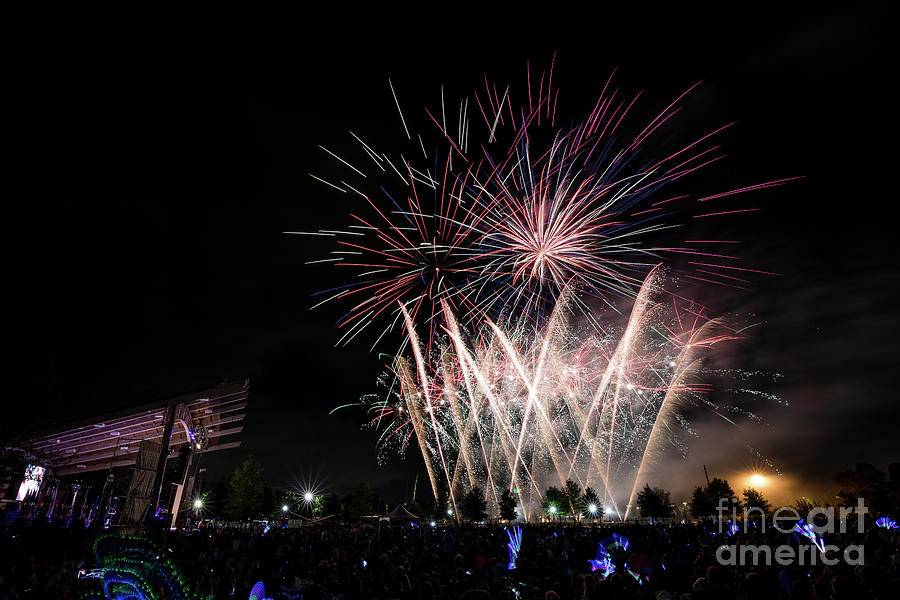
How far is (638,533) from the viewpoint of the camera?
20625mm

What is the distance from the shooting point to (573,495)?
69.3 m

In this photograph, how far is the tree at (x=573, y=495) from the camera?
220 feet

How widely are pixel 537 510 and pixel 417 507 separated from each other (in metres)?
22.0

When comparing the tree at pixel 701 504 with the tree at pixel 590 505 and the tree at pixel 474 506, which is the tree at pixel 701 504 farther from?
the tree at pixel 474 506

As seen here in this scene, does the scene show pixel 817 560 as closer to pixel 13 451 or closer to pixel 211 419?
pixel 211 419

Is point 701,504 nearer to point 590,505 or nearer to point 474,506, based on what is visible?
point 590,505

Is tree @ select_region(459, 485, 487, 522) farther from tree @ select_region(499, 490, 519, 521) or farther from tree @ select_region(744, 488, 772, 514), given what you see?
tree @ select_region(744, 488, 772, 514)

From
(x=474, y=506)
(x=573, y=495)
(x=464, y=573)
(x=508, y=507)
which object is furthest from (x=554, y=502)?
(x=464, y=573)

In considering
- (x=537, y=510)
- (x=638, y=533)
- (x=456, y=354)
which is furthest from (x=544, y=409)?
(x=537, y=510)

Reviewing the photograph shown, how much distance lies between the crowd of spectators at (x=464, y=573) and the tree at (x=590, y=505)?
157ft

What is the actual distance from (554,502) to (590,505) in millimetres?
5515

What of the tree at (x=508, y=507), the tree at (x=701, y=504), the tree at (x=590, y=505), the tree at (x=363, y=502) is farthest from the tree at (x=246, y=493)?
the tree at (x=701, y=504)

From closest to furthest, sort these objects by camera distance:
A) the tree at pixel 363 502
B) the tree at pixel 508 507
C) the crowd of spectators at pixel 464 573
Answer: the crowd of spectators at pixel 464 573, the tree at pixel 508 507, the tree at pixel 363 502

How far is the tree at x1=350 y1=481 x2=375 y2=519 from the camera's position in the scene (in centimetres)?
9393
